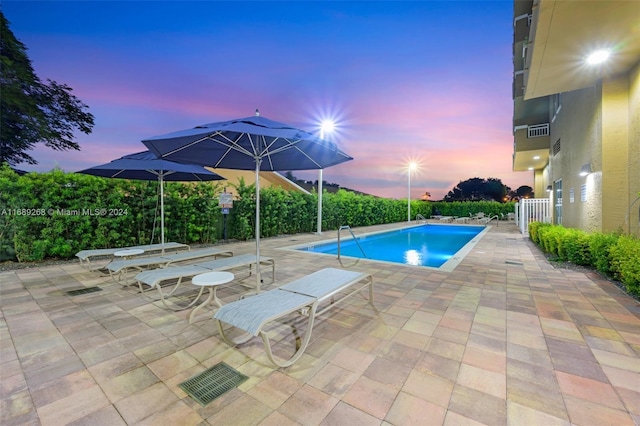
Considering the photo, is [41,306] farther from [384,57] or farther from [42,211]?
[384,57]

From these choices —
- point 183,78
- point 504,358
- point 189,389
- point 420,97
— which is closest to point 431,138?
point 420,97

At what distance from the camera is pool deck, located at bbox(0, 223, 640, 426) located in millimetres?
1835

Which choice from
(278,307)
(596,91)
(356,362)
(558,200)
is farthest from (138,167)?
(558,200)

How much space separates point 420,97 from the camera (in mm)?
14602

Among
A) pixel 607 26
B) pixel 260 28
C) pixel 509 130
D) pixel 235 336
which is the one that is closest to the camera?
pixel 235 336

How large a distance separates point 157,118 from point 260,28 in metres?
8.17

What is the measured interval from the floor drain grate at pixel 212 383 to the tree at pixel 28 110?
18167mm

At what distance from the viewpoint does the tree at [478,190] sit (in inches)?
1951

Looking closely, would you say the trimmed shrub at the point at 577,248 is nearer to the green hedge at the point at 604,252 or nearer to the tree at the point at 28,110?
the green hedge at the point at 604,252

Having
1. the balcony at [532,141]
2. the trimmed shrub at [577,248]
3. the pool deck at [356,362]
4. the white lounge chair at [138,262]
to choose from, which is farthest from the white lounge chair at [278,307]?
the balcony at [532,141]

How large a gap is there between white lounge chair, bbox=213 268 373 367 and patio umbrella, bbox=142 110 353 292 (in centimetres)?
108

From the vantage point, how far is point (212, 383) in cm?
215

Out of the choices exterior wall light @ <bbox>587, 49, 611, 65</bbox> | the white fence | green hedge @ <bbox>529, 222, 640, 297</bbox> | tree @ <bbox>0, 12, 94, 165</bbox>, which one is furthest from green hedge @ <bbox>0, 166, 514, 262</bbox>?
the white fence

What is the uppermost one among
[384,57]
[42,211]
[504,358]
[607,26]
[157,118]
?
[384,57]
